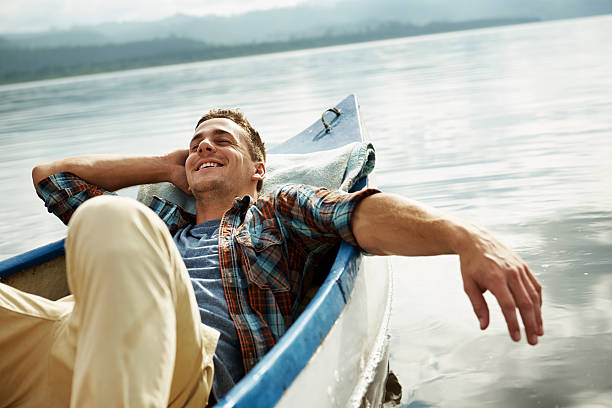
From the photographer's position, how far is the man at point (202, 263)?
1.11 m

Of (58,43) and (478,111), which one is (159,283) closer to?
(478,111)

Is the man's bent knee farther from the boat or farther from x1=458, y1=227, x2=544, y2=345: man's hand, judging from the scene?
x1=458, y1=227, x2=544, y2=345: man's hand

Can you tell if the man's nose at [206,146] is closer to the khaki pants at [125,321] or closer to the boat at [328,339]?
the boat at [328,339]

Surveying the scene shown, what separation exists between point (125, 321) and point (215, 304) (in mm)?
813

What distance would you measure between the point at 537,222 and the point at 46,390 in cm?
326

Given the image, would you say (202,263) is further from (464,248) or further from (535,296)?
(535,296)

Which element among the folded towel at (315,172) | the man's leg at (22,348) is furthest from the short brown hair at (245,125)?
the man's leg at (22,348)

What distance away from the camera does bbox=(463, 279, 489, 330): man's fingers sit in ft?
4.60

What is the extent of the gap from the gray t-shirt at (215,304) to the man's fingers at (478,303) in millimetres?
706

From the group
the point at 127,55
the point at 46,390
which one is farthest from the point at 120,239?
the point at 127,55

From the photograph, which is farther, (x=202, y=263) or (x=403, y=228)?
(x=202, y=263)

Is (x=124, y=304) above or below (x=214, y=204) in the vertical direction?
above

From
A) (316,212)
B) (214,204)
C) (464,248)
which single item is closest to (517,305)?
(464,248)

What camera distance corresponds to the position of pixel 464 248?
1.50m
